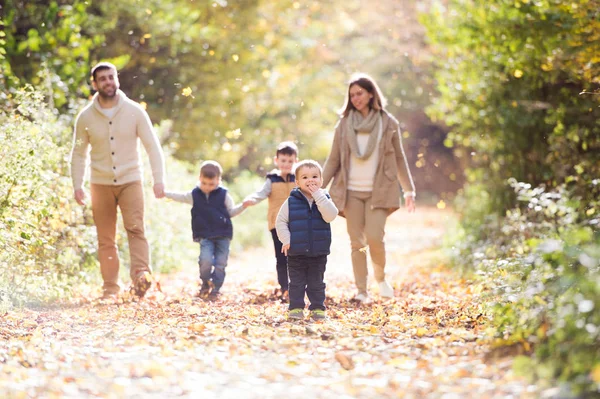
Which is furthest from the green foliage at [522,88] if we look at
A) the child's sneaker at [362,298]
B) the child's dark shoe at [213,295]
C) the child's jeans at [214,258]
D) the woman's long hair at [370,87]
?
the child's dark shoe at [213,295]

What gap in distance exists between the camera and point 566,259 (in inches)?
183

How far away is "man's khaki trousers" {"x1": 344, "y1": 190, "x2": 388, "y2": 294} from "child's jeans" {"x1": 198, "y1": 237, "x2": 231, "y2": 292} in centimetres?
130

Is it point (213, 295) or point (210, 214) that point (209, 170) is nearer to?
point (210, 214)

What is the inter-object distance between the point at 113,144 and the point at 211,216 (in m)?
1.19

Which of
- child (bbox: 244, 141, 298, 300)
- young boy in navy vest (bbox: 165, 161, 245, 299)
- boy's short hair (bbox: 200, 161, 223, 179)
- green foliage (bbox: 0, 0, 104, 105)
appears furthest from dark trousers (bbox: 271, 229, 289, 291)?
green foliage (bbox: 0, 0, 104, 105)

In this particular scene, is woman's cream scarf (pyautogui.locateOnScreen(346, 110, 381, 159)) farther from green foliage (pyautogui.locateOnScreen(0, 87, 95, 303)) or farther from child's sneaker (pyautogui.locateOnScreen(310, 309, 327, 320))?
green foliage (pyautogui.locateOnScreen(0, 87, 95, 303))

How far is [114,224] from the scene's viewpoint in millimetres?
8398

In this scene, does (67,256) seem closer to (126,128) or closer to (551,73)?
(126,128)

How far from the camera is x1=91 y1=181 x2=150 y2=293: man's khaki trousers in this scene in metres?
8.24

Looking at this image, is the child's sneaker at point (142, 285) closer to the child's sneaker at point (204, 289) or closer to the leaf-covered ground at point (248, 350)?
the leaf-covered ground at point (248, 350)

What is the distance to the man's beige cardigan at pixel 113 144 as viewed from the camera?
26.7ft

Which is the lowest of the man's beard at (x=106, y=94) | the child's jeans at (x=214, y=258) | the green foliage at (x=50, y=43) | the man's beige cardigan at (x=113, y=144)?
the child's jeans at (x=214, y=258)

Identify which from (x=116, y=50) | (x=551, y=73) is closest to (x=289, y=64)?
(x=116, y=50)

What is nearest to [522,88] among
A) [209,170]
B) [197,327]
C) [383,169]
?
[383,169]
